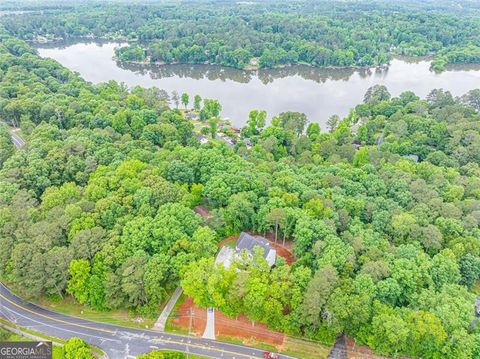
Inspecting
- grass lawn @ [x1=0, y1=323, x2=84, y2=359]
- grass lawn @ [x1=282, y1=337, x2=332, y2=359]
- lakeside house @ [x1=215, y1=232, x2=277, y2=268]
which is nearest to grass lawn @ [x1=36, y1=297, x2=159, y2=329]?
grass lawn @ [x1=0, y1=323, x2=84, y2=359]

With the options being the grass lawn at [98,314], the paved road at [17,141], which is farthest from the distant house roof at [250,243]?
the paved road at [17,141]

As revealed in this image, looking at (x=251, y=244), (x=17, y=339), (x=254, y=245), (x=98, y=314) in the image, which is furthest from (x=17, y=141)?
(x=254, y=245)

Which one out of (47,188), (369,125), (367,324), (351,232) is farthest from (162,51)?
(367,324)

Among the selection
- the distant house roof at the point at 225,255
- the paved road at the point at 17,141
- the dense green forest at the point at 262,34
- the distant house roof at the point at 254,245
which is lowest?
the distant house roof at the point at 225,255

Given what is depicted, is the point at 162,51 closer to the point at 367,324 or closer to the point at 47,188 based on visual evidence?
the point at 47,188

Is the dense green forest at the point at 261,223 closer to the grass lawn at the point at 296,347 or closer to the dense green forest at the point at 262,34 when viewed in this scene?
the grass lawn at the point at 296,347

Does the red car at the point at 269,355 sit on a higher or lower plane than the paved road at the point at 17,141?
lower
